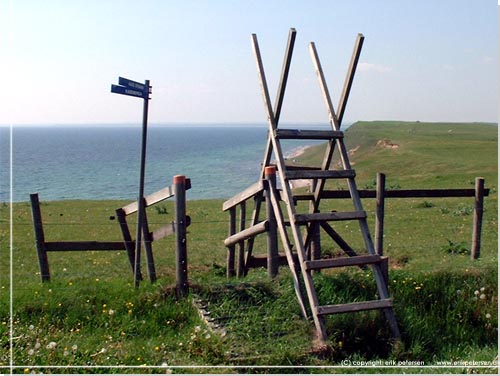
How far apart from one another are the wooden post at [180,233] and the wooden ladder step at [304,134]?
134 centimetres

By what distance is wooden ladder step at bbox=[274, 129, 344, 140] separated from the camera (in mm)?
7223

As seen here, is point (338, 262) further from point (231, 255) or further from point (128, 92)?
point (128, 92)

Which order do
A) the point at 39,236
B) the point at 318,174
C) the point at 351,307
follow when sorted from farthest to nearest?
the point at 39,236 → the point at 318,174 → the point at 351,307

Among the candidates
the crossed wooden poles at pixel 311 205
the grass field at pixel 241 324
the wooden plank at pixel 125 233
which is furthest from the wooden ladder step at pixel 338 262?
the wooden plank at pixel 125 233

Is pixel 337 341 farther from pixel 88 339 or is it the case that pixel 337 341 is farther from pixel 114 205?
pixel 114 205

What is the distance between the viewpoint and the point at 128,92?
23.5 feet

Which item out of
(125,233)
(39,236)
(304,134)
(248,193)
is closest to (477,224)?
(304,134)

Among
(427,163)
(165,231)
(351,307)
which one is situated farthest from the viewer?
(427,163)

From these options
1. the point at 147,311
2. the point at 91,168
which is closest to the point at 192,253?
the point at 147,311

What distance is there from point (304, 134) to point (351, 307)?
2.24 metres

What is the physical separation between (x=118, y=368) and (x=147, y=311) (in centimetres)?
119

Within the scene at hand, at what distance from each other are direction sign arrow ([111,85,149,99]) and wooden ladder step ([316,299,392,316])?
3.47m

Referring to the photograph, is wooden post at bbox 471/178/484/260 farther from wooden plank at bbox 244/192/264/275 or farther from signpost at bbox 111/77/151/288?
signpost at bbox 111/77/151/288

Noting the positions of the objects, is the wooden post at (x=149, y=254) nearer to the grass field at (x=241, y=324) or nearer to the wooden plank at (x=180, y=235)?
the grass field at (x=241, y=324)
